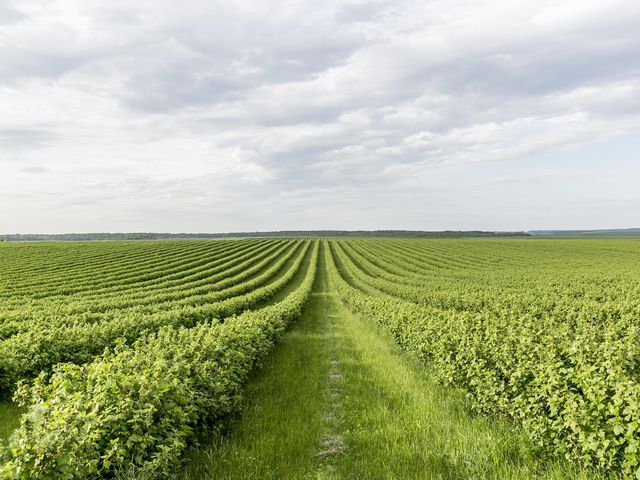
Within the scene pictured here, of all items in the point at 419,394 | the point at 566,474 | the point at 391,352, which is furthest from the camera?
the point at 391,352

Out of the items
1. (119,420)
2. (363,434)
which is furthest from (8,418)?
(363,434)

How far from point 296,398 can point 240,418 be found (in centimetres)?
188

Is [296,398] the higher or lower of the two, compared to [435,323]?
lower

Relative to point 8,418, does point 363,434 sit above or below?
above

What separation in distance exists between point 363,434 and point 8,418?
8.51m

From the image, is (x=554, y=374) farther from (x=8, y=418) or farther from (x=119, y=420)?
(x=8, y=418)

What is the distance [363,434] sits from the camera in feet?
26.3

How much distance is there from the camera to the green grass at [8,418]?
8.46 metres

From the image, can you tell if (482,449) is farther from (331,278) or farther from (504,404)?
(331,278)

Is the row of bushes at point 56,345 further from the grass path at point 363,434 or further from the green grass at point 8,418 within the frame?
the grass path at point 363,434

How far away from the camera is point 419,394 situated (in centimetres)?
1007

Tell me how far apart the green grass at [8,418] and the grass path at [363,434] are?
4941 millimetres

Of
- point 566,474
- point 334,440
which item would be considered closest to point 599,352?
point 566,474

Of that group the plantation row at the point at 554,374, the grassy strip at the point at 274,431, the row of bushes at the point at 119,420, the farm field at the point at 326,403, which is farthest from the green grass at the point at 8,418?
the plantation row at the point at 554,374
